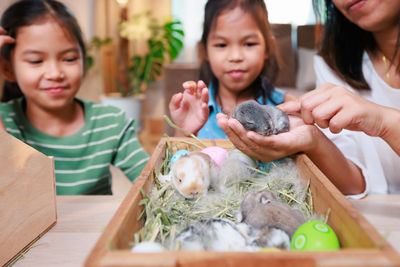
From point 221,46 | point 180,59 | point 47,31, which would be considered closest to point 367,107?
point 221,46

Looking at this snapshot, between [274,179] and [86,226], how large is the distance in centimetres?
35

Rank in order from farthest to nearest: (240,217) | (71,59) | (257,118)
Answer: (71,59), (257,118), (240,217)

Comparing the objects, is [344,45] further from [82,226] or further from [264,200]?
[82,226]

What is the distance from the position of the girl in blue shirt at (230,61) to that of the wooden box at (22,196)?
351 millimetres

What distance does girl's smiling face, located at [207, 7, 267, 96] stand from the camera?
0.90 meters

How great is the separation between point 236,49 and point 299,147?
399mm

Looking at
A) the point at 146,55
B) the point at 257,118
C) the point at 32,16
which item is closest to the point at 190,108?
the point at 257,118

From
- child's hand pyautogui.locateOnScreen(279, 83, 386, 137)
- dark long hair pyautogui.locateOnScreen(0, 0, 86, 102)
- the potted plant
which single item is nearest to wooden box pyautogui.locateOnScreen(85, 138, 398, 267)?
child's hand pyautogui.locateOnScreen(279, 83, 386, 137)

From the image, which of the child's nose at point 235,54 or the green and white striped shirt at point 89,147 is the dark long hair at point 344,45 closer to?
the child's nose at point 235,54

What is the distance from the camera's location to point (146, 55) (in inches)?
161

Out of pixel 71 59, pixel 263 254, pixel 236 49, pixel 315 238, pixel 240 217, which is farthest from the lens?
pixel 71 59

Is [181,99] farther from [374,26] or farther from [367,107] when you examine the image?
[374,26]

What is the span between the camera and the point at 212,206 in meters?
0.55

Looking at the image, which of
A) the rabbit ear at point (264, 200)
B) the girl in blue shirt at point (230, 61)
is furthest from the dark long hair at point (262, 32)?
the rabbit ear at point (264, 200)
